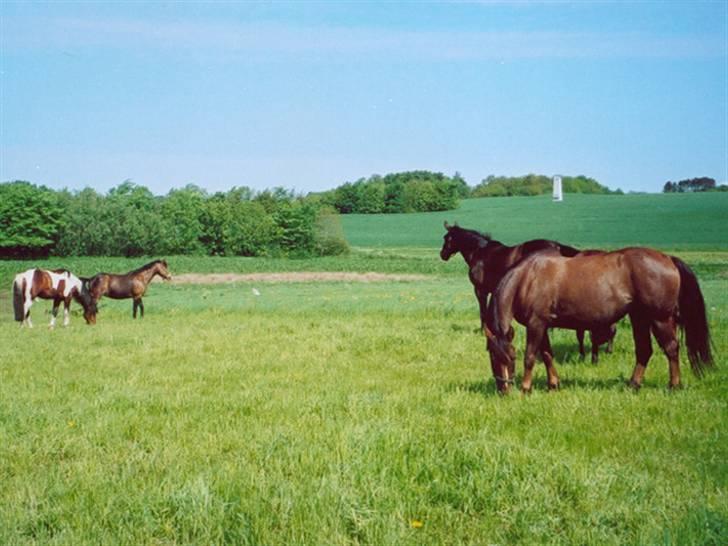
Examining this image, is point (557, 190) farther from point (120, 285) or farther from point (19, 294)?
point (19, 294)

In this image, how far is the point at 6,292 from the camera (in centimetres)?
4053

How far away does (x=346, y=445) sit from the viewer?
634cm

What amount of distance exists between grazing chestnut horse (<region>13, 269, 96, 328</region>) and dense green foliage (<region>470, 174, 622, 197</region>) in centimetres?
10542

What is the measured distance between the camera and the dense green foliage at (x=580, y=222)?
66375 millimetres

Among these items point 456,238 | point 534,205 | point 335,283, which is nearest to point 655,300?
point 456,238

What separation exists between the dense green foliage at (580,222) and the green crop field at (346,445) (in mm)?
52635

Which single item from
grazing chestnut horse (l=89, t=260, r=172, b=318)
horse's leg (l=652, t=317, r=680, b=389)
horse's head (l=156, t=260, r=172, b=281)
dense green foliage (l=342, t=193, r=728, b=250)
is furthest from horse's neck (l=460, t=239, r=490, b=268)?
dense green foliage (l=342, t=193, r=728, b=250)

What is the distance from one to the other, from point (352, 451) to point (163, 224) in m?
73.8

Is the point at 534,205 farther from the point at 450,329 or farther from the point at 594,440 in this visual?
the point at 594,440

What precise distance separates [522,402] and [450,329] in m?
8.86

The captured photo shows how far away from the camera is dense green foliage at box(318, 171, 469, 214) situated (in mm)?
107125

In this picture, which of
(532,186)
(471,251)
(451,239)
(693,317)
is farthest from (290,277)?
(532,186)

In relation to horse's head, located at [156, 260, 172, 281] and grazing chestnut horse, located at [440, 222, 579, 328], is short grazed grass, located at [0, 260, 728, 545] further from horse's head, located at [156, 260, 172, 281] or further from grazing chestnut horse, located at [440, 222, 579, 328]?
horse's head, located at [156, 260, 172, 281]

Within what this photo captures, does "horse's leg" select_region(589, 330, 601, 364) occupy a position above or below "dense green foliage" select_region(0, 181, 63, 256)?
below
